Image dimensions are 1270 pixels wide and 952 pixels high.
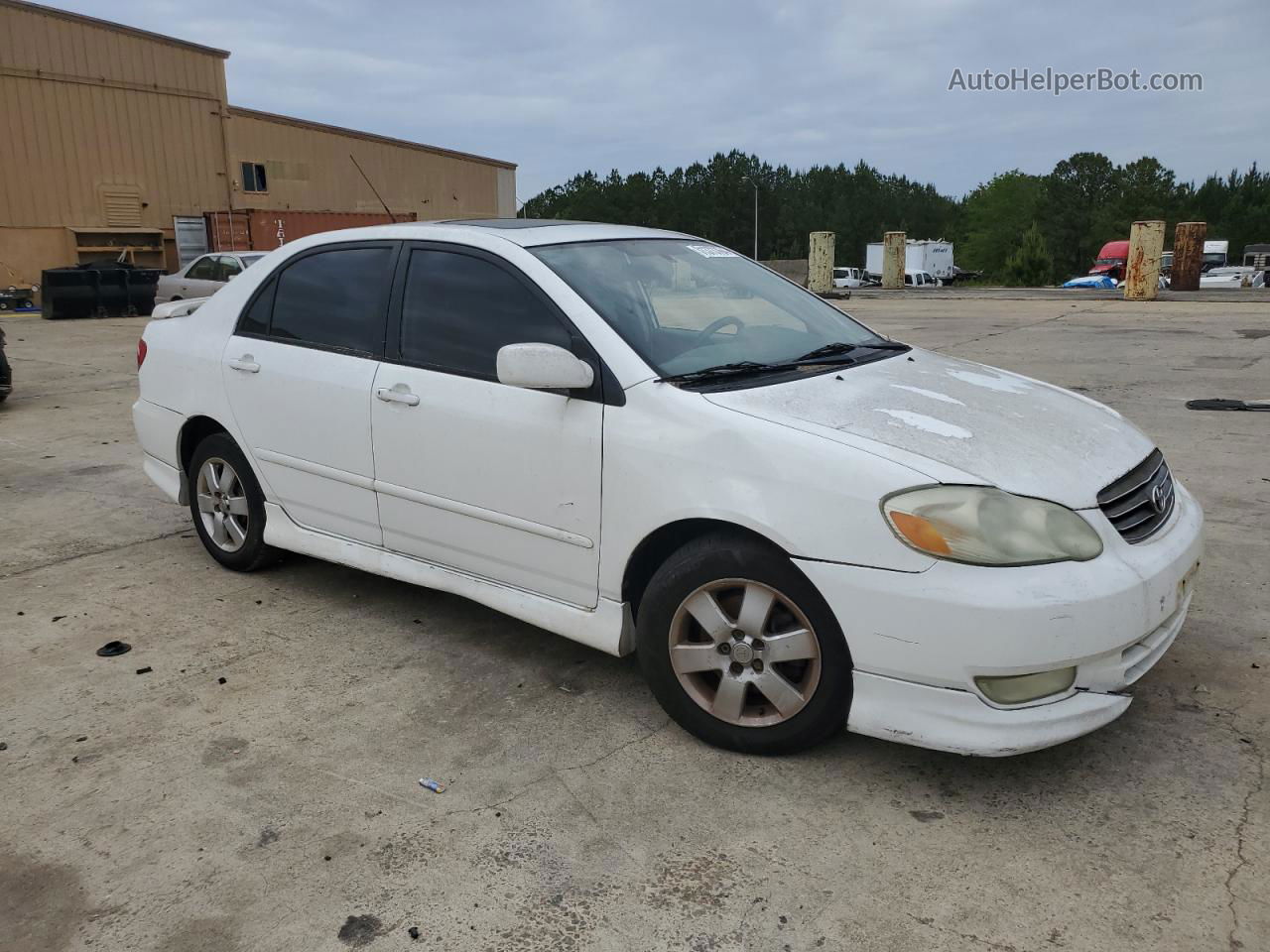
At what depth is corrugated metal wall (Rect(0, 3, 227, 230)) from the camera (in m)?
24.7

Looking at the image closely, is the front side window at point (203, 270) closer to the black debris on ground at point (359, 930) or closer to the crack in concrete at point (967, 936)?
the black debris on ground at point (359, 930)

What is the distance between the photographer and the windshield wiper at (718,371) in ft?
10.3

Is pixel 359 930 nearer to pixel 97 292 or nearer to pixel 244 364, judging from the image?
pixel 244 364

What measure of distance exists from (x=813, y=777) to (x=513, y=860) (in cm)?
91

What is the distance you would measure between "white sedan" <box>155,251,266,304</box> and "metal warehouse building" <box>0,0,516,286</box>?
10.9 meters

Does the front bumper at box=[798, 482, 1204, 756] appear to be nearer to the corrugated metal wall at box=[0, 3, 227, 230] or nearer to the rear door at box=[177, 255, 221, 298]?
the rear door at box=[177, 255, 221, 298]

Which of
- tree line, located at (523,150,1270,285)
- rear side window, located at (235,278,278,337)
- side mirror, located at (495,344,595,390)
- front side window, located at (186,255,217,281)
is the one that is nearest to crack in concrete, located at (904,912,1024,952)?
side mirror, located at (495,344,595,390)

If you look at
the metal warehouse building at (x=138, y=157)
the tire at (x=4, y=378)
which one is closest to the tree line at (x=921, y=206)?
the metal warehouse building at (x=138, y=157)

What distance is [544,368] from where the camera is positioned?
122 inches

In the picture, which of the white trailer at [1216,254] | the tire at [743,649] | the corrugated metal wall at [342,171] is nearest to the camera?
the tire at [743,649]

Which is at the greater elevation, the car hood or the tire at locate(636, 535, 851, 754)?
the car hood

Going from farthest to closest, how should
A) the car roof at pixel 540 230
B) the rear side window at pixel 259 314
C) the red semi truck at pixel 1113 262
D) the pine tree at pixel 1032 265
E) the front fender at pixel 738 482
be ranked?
the pine tree at pixel 1032 265 → the red semi truck at pixel 1113 262 → the rear side window at pixel 259 314 → the car roof at pixel 540 230 → the front fender at pixel 738 482

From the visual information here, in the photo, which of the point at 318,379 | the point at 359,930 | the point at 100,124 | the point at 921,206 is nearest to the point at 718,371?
the point at 318,379

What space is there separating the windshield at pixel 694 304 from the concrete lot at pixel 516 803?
4.02ft
